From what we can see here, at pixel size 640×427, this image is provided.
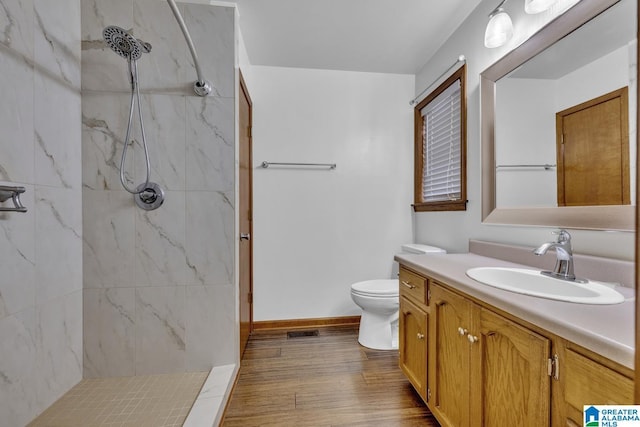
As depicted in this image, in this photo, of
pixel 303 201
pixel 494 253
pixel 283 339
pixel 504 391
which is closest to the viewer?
pixel 504 391

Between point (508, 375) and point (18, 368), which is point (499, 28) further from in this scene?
point (18, 368)

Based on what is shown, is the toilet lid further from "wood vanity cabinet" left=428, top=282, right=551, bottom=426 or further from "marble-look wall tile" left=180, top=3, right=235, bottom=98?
"marble-look wall tile" left=180, top=3, right=235, bottom=98

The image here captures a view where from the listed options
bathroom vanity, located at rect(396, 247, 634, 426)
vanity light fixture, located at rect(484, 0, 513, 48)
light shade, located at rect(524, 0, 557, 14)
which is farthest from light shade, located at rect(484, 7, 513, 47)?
bathroom vanity, located at rect(396, 247, 634, 426)

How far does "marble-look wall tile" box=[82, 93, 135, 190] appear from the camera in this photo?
5.36ft

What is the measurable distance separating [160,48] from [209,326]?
1.72m

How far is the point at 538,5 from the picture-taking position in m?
1.29

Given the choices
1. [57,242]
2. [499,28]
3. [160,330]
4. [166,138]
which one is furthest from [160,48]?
[499,28]

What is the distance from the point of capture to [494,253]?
5.37 feet

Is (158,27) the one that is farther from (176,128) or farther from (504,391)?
(504,391)

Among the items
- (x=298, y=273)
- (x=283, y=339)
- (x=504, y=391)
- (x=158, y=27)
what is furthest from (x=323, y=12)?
(x=283, y=339)

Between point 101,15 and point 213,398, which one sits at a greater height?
point 101,15

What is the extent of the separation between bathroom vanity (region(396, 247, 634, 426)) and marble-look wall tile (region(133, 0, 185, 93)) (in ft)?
5.97

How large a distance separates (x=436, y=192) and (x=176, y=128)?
2040mm

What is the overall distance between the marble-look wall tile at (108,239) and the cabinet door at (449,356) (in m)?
1.72
